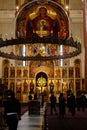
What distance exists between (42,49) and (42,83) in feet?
13.5

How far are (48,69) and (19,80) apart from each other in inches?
139

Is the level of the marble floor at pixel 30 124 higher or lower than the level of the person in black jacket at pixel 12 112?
lower

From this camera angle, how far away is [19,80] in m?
30.6

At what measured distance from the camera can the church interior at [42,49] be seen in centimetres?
3038

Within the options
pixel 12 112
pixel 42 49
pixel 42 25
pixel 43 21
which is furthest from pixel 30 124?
pixel 43 21

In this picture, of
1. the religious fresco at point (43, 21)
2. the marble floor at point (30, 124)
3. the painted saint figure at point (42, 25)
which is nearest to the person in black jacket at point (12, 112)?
the marble floor at point (30, 124)

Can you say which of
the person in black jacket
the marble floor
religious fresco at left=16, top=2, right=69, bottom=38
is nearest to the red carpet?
the marble floor

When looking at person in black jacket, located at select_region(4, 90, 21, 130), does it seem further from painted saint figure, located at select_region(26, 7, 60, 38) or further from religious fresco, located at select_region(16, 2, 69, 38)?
painted saint figure, located at select_region(26, 7, 60, 38)

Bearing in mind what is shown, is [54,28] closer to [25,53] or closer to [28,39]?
[25,53]

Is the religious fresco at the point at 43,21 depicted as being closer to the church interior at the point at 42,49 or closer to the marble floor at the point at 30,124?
the church interior at the point at 42,49

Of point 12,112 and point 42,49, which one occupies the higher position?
point 42,49

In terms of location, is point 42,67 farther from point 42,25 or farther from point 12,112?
point 12,112

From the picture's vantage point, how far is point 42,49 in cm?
3042

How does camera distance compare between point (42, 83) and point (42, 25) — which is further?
point (42, 25)
